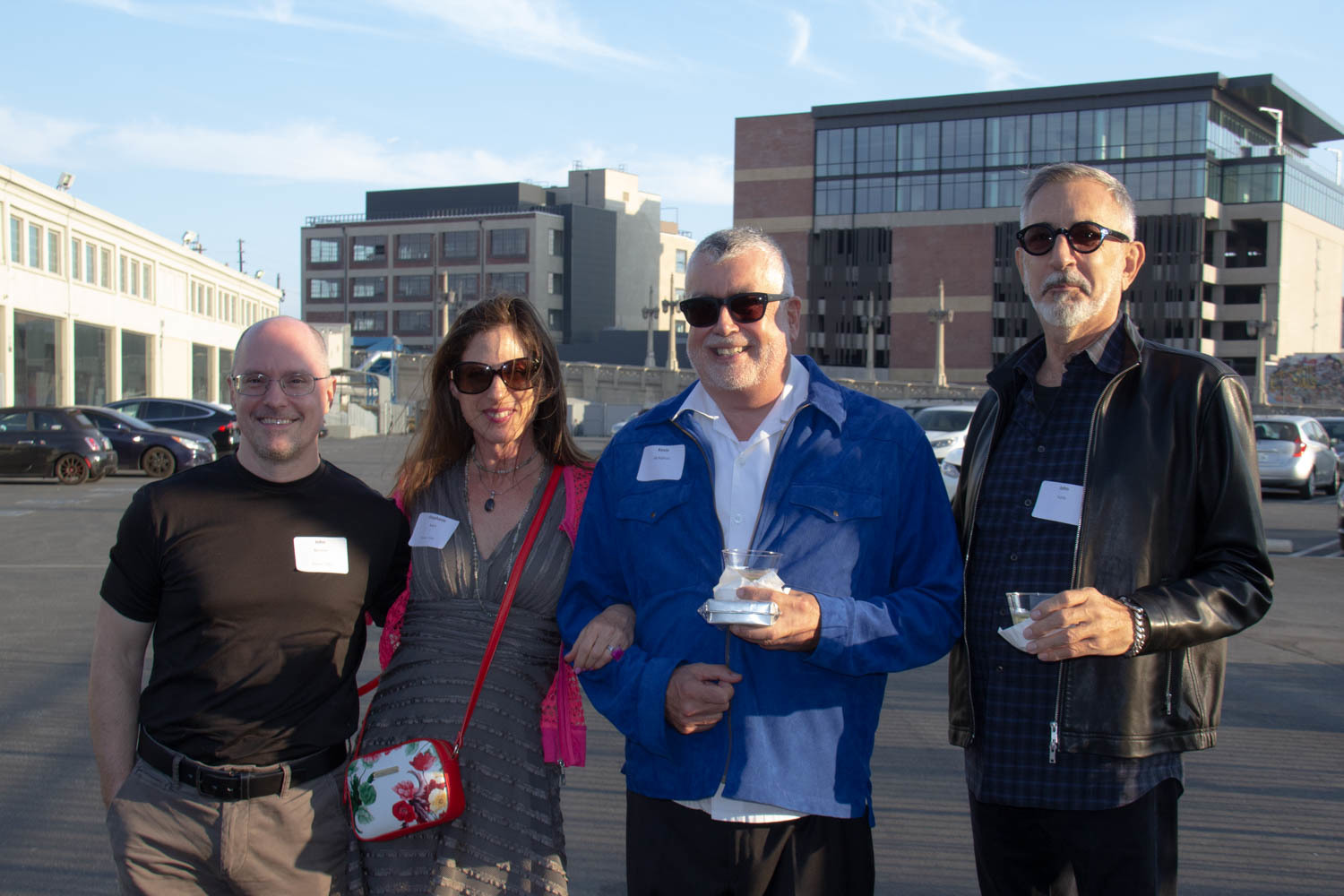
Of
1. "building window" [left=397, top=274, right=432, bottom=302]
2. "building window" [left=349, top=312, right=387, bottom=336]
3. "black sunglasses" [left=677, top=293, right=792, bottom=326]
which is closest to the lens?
"black sunglasses" [left=677, top=293, right=792, bottom=326]

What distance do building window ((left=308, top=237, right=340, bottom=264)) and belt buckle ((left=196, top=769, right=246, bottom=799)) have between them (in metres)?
113

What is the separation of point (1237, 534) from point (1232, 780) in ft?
11.0

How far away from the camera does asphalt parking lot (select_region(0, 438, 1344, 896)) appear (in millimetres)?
4270

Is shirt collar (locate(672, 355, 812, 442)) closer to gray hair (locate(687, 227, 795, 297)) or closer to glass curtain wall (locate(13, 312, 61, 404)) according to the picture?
gray hair (locate(687, 227, 795, 297))

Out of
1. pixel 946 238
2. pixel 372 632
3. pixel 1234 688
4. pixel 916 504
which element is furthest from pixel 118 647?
pixel 946 238

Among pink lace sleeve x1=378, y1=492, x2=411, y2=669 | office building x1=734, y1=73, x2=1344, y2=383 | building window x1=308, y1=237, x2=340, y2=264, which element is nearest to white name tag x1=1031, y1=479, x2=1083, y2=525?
pink lace sleeve x1=378, y1=492, x2=411, y2=669

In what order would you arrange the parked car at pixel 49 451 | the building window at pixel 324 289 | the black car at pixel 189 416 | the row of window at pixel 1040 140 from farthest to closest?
1. the building window at pixel 324 289
2. the row of window at pixel 1040 140
3. the black car at pixel 189 416
4. the parked car at pixel 49 451

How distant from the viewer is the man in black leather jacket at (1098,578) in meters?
2.61

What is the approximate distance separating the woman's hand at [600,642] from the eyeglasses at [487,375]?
826mm

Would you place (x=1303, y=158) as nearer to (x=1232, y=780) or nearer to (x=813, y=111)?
(x=813, y=111)

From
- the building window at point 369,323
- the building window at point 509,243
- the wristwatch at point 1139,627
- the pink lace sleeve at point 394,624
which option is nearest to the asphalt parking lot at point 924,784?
the pink lace sleeve at point 394,624

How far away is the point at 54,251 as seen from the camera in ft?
129

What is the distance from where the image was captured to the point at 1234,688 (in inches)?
286

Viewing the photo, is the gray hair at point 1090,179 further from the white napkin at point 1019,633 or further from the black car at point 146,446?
the black car at point 146,446
